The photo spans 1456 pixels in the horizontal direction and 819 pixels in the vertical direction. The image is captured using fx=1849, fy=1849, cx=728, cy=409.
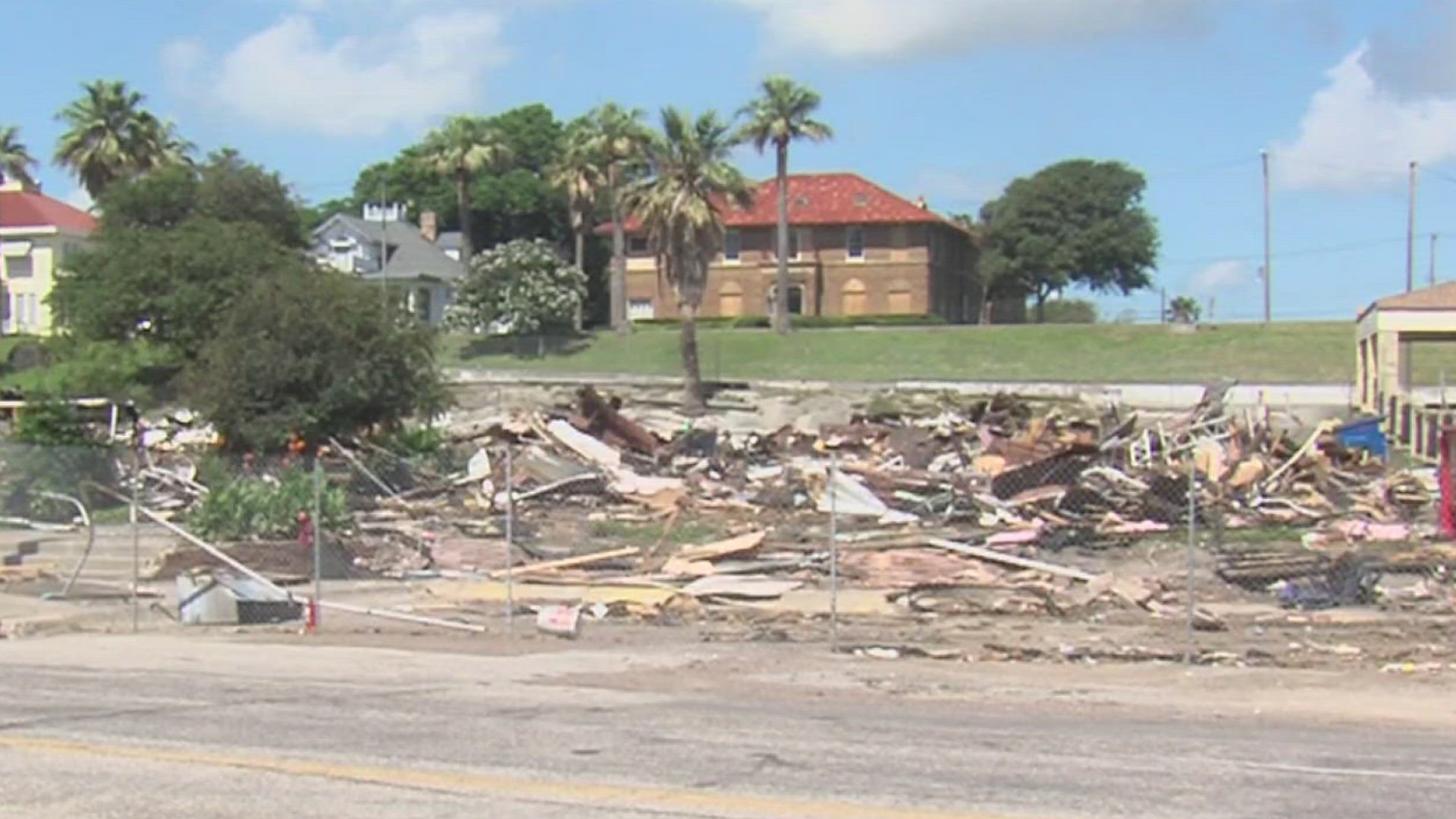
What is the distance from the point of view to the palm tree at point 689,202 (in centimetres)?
6394

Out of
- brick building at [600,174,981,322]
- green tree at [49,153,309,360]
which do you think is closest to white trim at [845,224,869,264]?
brick building at [600,174,981,322]

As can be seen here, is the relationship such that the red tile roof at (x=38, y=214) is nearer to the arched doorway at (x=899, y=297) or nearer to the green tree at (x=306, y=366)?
the arched doorway at (x=899, y=297)

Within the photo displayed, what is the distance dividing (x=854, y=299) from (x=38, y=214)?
42096 millimetres

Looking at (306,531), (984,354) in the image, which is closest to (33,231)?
(984,354)

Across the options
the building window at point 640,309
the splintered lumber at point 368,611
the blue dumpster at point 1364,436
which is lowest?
the splintered lumber at point 368,611

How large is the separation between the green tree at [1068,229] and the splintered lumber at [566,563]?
85081 mm

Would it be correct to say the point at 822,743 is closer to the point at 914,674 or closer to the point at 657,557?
the point at 914,674

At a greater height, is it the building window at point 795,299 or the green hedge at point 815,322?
the building window at point 795,299

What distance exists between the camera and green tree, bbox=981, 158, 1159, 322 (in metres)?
110

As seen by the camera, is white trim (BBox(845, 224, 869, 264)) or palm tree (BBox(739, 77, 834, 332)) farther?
white trim (BBox(845, 224, 869, 264))

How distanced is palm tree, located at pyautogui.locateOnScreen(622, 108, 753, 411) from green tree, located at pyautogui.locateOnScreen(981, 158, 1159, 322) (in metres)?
47.4

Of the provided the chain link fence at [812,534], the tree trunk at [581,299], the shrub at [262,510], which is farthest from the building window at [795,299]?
the shrub at [262,510]

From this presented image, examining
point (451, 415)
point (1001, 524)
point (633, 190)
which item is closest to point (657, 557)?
point (1001, 524)

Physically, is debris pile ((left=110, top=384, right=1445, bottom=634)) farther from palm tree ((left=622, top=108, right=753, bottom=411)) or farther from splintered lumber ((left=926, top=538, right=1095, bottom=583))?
palm tree ((left=622, top=108, right=753, bottom=411))
